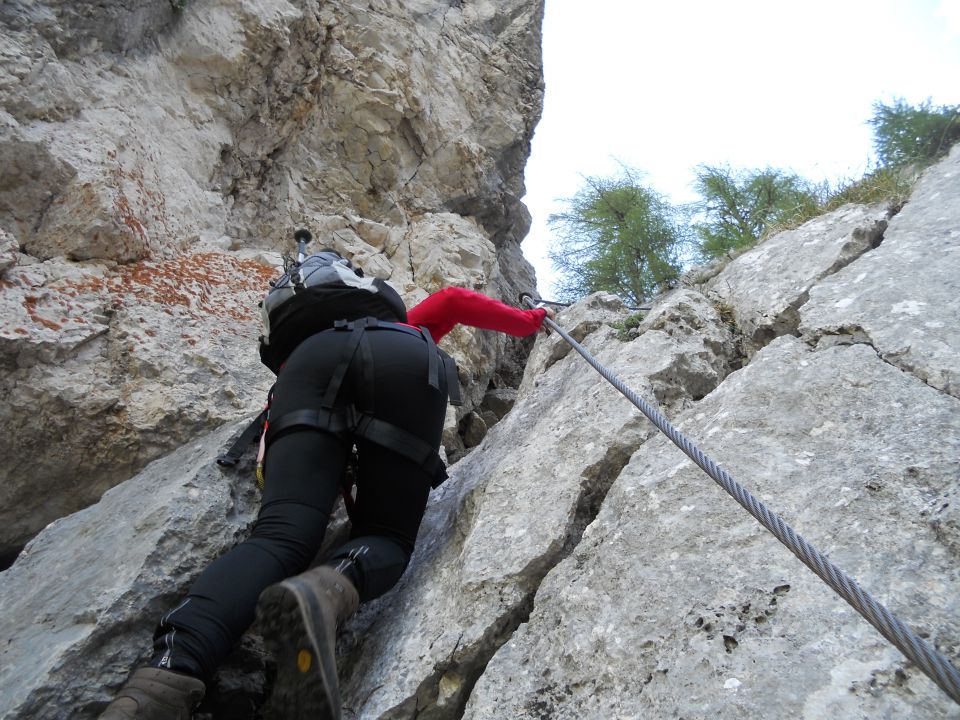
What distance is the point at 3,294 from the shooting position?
3857 millimetres

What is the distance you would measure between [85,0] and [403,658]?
592cm

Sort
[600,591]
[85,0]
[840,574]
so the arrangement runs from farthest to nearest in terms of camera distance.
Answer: [85,0] < [600,591] < [840,574]

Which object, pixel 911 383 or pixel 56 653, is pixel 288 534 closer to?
pixel 56 653

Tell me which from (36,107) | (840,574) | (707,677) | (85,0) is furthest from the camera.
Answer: (85,0)

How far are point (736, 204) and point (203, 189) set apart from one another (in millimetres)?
6573

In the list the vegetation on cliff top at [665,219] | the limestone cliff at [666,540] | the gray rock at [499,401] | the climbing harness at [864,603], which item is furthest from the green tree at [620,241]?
the climbing harness at [864,603]

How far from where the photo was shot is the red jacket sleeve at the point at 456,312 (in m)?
3.90

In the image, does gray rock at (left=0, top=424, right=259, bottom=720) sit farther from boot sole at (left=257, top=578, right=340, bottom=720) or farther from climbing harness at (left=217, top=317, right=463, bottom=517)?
boot sole at (left=257, top=578, right=340, bottom=720)

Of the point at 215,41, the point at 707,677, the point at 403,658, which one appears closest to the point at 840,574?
the point at 707,677

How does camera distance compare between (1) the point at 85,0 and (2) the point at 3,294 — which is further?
(1) the point at 85,0

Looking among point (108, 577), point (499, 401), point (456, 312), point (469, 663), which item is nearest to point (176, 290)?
point (456, 312)

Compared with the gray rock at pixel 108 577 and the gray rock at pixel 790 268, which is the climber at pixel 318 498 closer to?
the gray rock at pixel 108 577

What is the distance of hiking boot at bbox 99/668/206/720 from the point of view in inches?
75.4

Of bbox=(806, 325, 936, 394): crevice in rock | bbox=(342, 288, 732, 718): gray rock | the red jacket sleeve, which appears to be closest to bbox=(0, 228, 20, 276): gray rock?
the red jacket sleeve
